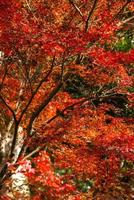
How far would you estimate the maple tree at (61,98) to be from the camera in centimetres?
1041

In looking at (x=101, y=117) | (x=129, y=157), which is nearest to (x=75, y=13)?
(x=101, y=117)

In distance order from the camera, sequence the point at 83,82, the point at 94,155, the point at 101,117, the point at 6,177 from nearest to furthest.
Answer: the point at 6,177, the point at 94,155, the point at 101,117, the point at 83,82

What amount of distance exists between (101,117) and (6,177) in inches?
312

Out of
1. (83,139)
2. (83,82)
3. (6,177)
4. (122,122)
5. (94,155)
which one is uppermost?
(83,82)

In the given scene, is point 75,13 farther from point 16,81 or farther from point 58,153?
point 58,153

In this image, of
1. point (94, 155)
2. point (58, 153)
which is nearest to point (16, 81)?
point (58, 153)

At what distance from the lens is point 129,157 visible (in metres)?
13.0

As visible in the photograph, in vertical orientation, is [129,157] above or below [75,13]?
below

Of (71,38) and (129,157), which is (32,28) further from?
(129,157)

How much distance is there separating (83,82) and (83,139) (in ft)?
20.9

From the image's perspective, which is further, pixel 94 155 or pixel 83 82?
pixel 83 82

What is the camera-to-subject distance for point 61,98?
59.4 ft

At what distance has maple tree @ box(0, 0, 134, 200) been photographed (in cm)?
1041

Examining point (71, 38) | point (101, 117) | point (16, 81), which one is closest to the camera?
point (71, 38)
